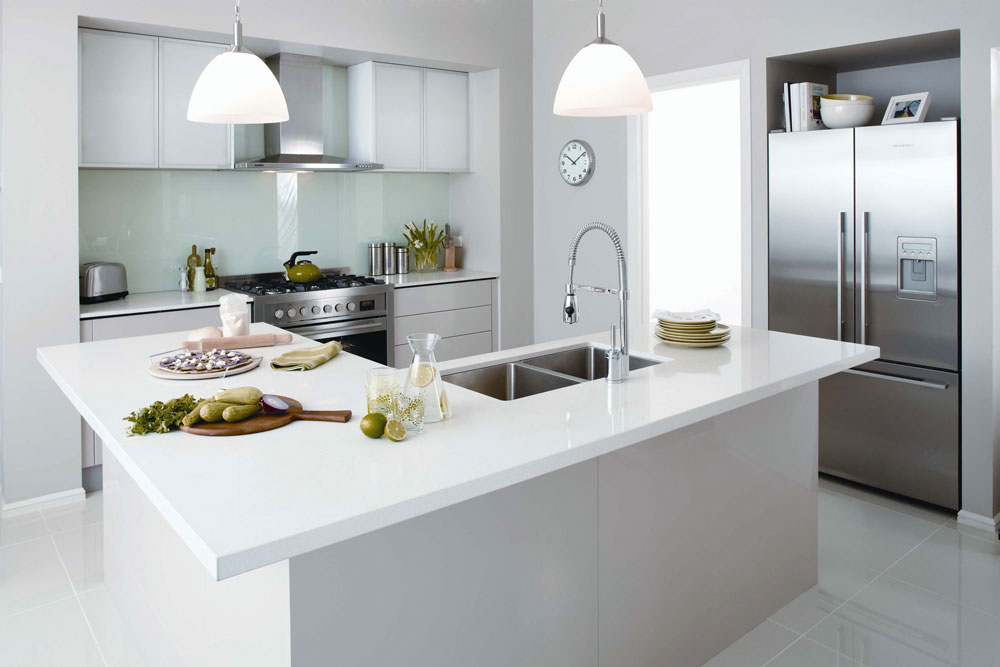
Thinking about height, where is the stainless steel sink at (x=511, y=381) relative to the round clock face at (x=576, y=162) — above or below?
below

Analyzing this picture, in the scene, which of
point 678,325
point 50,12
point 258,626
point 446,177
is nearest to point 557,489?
point 258,626

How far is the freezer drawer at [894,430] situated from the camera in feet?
11.8

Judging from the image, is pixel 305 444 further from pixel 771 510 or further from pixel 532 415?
pixel 771 510

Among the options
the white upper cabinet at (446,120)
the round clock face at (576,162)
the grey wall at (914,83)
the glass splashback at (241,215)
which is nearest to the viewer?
the grey wall at (914,83)

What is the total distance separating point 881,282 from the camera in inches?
148

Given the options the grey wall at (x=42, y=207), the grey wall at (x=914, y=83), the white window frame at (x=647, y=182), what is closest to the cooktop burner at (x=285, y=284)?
the grey wall at (x=42, y=207)

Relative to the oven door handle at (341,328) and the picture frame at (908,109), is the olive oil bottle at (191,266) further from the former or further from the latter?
the picture frame at (908,109)

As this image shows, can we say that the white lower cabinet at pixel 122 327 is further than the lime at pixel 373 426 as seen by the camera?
Yes

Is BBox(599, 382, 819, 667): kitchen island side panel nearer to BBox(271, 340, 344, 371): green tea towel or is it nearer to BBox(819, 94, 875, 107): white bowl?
BBox(271, 340, 344, 371): green tea towel

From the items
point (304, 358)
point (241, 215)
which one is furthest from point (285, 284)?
point (304, 358)

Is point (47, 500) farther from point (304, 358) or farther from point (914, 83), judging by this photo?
point (914, 83)

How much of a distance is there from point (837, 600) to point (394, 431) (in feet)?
6.70

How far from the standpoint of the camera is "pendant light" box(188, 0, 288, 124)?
2.19 meters

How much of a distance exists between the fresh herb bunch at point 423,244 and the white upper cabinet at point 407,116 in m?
0.51
